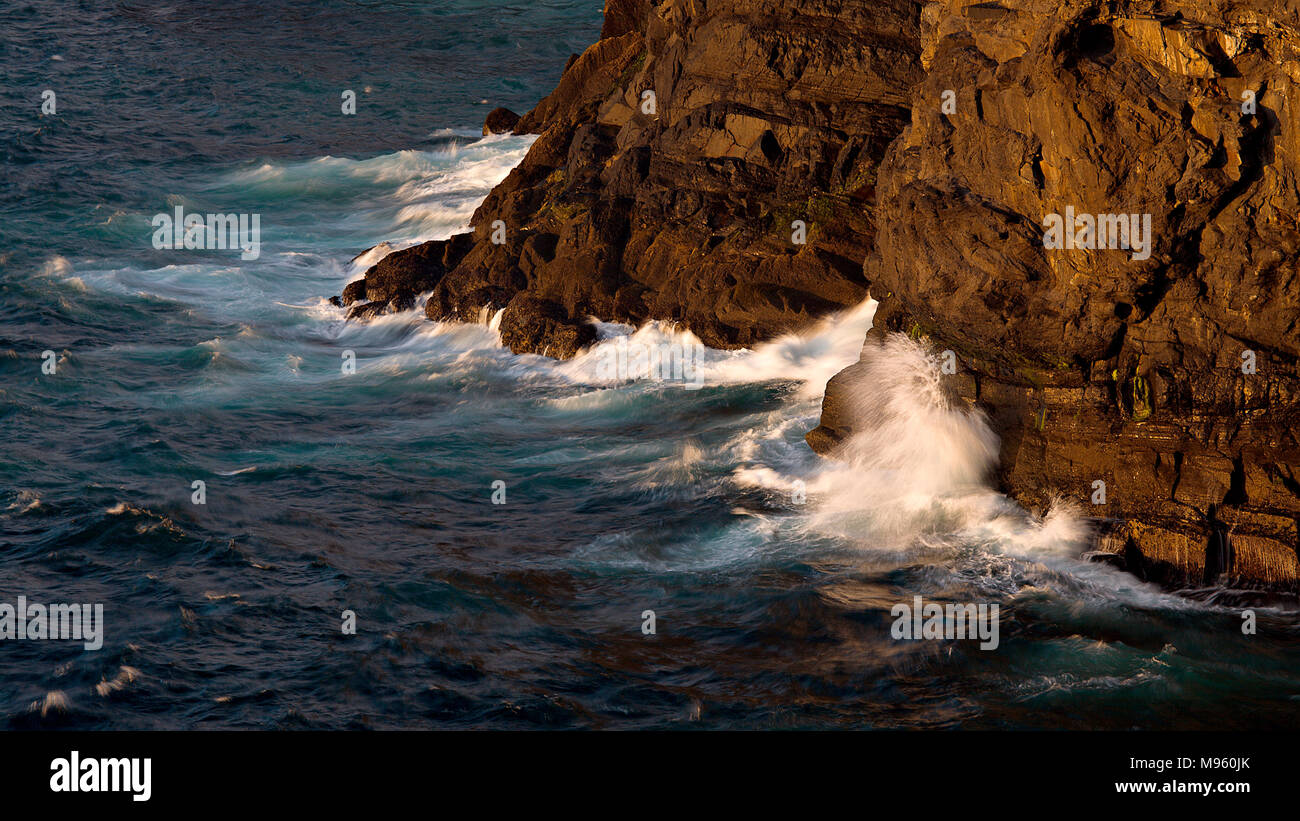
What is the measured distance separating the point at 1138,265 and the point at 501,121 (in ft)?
102

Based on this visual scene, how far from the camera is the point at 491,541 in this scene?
19938 millimetres

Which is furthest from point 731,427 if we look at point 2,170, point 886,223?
point 2,170

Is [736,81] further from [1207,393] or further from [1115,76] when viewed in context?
[1207,393]

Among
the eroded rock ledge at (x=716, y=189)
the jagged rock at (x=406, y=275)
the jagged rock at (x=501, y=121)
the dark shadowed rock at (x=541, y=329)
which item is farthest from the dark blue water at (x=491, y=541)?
the jagged rock at (x=501, y=121)

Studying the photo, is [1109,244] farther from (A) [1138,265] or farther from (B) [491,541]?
(B) [491,541]

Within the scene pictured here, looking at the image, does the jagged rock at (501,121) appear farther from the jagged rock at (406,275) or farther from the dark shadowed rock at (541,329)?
the dark shadowed rock at (541,329)

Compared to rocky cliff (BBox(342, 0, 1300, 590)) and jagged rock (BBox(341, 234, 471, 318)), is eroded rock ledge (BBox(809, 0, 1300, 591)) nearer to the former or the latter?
rocky cliff (BBox(342, 0, 1300, 590))

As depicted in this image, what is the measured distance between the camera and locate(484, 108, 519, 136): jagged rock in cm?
4400

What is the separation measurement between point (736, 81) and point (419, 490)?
33.6 ft

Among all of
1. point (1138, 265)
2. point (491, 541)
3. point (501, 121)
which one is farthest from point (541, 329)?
point (501, 121)

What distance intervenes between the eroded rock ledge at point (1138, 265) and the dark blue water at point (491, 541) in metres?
0.94

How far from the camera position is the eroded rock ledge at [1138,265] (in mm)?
15461

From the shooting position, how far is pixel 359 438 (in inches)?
966

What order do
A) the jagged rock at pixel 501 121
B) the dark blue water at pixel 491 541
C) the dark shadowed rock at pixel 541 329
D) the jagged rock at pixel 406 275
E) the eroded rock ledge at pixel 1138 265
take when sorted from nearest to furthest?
1. the dark blue water at pixel 491 541
2. the eroded rock ledge at pixel 1138 265
3. the dark shadowed rock at pixel 541 329
4. the jagged rock at pixel 406 275
5. the jagged rock at pixel 501 121
